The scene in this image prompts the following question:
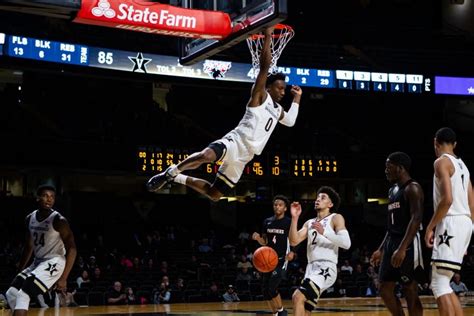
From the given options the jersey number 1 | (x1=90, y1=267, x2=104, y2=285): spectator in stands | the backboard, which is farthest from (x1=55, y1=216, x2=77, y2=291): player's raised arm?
(x1=90, y1=267, x2=104, y2=285): spectator in stands

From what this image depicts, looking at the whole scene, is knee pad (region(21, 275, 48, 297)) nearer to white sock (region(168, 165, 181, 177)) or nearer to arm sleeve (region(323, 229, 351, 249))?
white sock (region(168, 165, 181, 177))

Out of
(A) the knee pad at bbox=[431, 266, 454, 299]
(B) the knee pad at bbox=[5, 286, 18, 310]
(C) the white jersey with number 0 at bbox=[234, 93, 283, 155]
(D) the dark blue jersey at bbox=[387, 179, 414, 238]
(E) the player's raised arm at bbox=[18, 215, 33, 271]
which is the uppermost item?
(C) the white jersey with number 0 at bbox=[234, 93, 283, 155]

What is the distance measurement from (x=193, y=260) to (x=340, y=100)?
11.2 metres

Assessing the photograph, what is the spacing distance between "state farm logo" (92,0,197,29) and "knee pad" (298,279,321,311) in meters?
3.83

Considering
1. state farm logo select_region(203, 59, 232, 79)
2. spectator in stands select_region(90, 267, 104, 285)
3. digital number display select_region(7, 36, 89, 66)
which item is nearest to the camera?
digital number display select_region(7, 36, 89, 66)

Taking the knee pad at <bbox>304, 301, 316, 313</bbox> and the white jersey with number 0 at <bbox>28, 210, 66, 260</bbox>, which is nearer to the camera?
the knee pad at <bbox>304, 301, 316, 313</bbox>

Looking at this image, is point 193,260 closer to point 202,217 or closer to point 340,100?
point 202,217

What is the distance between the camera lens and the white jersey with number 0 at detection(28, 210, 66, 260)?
9344 mm

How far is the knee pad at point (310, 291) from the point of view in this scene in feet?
29.7

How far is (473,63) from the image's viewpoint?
28.8 m

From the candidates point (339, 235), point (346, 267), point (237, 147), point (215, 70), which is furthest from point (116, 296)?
point (339, 235)

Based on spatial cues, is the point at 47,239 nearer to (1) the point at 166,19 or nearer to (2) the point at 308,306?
(2) the point at 308,306

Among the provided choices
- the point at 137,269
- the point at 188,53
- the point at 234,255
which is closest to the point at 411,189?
the point at 188,53

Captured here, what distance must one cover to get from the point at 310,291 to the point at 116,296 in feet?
38.2
